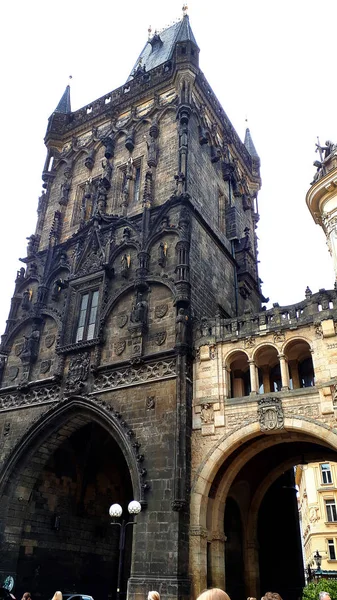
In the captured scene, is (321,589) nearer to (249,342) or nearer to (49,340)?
(249,342)

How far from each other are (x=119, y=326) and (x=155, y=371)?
316cm

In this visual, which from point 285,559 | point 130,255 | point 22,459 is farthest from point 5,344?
point 285,559

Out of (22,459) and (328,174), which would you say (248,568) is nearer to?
(22,459)

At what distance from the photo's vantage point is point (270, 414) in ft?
52.5

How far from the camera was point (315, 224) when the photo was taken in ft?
79.6

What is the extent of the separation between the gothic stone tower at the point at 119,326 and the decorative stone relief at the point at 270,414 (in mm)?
2555

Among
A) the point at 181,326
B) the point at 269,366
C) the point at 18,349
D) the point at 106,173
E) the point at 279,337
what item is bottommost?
the point at 269,366

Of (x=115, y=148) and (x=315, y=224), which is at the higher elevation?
(x=115, y=148)

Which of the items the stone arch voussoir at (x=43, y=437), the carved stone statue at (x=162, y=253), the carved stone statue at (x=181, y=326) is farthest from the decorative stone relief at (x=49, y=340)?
the carved stone statue at (x=181, y=326)

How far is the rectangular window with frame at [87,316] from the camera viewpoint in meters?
21.7

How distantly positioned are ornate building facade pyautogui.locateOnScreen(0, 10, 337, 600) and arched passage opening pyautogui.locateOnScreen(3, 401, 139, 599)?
0.23 ft

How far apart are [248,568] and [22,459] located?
32.6ft

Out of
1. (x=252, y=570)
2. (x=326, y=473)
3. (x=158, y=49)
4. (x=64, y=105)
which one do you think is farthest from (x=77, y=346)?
(x=326, y=473)

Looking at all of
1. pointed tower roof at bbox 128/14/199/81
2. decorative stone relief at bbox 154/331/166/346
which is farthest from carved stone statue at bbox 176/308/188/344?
pointed tower roof at bbox 128/14/199/81
